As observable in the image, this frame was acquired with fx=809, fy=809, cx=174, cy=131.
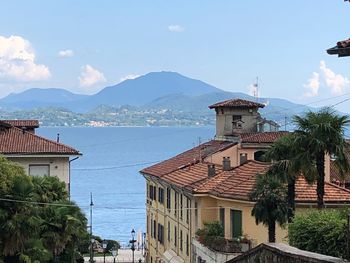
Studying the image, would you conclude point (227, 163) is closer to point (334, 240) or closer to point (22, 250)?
point (22, 250)

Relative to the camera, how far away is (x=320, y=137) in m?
30.2

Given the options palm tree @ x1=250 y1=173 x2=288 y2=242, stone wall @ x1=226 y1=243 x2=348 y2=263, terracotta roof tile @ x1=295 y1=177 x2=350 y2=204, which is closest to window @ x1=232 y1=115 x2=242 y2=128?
terracotta roof tile @ x1=295 y1=177 x2=350 y2=204

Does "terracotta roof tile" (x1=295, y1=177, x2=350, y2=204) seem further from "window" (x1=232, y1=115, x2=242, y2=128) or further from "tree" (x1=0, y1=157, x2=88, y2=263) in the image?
"window" (x1=232, y1=115, x2=242, y2=128)

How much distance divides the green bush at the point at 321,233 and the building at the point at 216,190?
5218 millimetres

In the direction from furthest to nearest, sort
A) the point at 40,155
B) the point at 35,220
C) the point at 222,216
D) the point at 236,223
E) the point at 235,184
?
the point at 40,155, the point at 222,216, the point at 235,184, the point at 236,223, the point at 35,220

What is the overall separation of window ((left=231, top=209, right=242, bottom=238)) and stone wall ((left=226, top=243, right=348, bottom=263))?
1753 cm

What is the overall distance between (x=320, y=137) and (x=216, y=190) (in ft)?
34.7

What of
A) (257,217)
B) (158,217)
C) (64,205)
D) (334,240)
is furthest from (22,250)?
(158,217)

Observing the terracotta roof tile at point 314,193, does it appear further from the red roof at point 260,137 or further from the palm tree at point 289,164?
the red roof at point 260,137

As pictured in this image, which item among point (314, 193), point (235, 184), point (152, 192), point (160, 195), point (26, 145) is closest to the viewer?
point (314, 193)

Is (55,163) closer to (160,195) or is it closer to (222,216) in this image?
(160,195)

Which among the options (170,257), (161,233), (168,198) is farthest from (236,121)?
(170,257)

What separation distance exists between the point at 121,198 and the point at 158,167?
252ft

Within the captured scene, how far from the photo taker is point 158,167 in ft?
196
